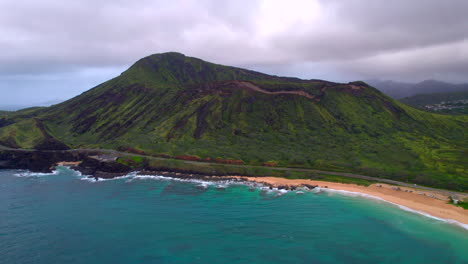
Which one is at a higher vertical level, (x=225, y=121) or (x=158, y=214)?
(x=225, y=121)

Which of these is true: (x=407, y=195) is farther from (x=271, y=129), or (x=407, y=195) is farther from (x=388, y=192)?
(x=271, y=129)

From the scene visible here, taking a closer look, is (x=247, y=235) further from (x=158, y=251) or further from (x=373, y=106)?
(x=373, y=106)

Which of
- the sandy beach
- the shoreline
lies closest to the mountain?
the sandy beach

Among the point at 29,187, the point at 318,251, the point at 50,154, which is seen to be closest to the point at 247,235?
the point at 318,251

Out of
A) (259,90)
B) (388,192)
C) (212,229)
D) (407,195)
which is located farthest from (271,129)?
(212,229)

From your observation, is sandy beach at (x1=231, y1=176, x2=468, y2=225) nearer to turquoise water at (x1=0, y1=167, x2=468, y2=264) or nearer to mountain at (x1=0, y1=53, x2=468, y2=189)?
turquoise water at (x1=0, y1=167, x2=468, y2=264)
